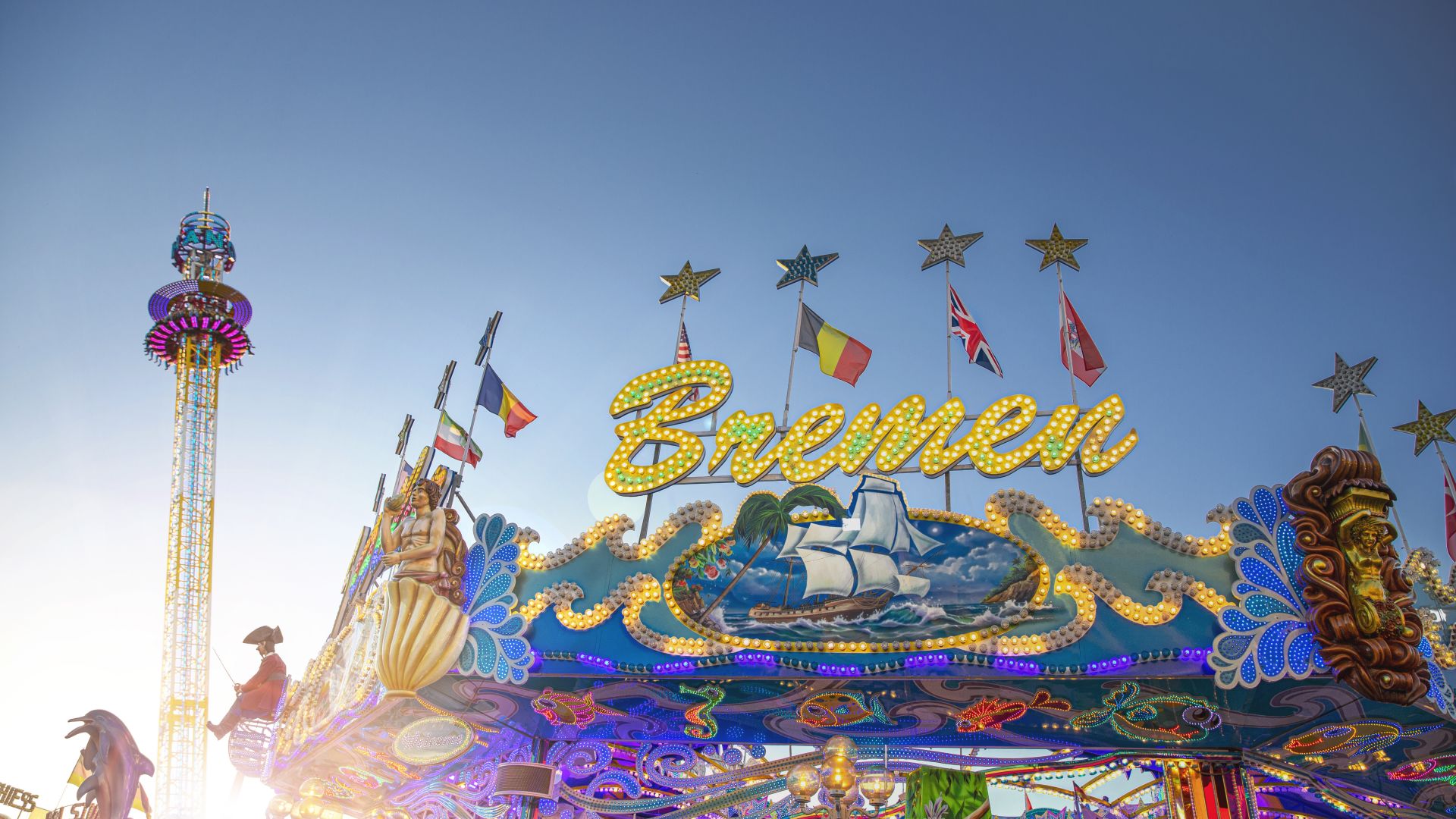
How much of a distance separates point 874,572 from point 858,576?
0.19 meters

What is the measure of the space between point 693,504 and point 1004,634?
13.0 ft

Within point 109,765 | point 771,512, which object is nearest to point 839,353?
point 771,512

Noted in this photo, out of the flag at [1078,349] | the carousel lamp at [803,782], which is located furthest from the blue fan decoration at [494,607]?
the flag at [1078,349]

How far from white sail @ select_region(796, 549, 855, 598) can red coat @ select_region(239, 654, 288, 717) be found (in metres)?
9.89

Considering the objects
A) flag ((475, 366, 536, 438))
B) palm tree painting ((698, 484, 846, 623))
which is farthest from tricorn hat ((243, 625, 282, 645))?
palm tree painting ((698, 484, 846, 623))

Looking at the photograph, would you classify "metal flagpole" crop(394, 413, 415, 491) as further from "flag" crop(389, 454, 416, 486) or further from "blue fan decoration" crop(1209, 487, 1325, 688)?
"blue fan decoration" crop(1209, 487, 1325, 688)

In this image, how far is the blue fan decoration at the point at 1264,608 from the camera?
10.5 m

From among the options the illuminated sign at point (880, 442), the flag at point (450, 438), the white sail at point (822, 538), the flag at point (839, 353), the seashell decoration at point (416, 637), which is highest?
the flag at point (839, 353)

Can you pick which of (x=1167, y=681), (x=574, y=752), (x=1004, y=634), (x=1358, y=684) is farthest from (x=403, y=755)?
(x=1358, y=684)

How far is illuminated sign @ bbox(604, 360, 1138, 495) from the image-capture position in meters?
13.1

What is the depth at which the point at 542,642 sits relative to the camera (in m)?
12.0

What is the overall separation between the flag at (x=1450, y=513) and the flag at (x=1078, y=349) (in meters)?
6.33

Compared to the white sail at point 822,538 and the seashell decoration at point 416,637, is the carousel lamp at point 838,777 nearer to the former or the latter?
the white sail at point 822,538

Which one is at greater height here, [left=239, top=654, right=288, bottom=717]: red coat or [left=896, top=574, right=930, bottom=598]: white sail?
[left=896, top=574, right=930, bottom=598]: white sail
